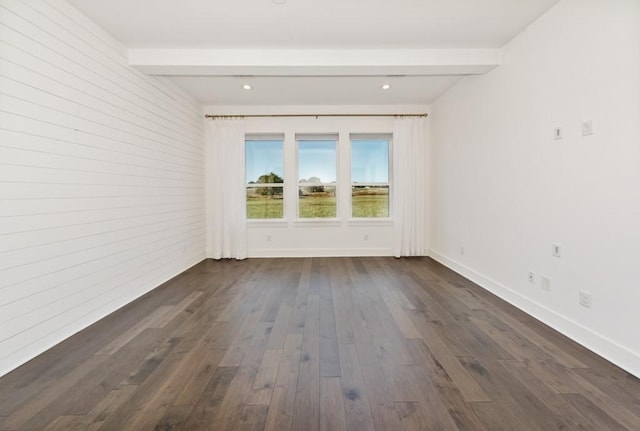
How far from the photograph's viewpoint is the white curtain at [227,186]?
495 cm

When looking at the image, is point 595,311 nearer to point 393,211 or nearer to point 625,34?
point 625,34

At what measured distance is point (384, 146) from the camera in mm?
5445

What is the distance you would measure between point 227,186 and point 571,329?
4748 mm

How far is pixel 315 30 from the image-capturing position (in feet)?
8.89

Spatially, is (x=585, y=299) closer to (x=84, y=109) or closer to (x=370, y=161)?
(x=370, y=161)

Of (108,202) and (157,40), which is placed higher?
(157,40)

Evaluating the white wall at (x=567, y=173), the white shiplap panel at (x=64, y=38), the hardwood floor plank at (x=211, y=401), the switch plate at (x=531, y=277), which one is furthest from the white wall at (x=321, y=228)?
the hardwood floor plank at (x=211, y=401)

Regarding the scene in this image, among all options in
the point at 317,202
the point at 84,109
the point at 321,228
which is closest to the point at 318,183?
the point at 317,202

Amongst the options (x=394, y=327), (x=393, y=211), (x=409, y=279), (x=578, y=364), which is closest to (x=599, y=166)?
(x=578, y=364)

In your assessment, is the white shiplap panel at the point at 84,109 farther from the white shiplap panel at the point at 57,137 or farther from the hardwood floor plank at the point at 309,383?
the hardwood floor plank at the point at 309,383

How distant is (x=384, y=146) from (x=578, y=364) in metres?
4.29

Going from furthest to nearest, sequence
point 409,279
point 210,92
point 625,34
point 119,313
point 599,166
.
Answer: point 210,92, point 409,279, point 119,313, point 599,166, point 625,34

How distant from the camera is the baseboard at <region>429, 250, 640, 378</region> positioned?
1.82m

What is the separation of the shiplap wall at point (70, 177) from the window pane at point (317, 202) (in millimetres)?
2384
